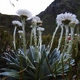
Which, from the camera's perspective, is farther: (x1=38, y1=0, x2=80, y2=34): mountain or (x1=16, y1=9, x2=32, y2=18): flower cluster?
(x1=38, y1=0, x2=80, y2=34): mountain

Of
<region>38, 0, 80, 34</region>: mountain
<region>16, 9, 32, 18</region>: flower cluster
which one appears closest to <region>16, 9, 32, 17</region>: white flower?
<region>16, 9, 32, 18</region>: flower cluster

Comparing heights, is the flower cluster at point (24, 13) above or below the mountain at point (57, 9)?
below

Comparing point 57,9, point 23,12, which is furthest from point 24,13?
point 57,9

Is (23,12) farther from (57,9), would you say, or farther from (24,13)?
(57,9)

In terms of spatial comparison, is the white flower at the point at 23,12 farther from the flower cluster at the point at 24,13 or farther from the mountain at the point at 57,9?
the mountain at the point at 57,9

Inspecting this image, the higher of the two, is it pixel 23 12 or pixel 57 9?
pixel 57 9

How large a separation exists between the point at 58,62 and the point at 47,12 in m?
134

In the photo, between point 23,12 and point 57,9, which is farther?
point 57,9

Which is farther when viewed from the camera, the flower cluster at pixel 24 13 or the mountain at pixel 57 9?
the mountain at pixel 57 9

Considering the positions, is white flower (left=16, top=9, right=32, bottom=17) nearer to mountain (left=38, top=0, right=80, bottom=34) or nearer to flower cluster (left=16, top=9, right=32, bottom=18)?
flower cluster (left=16, top=9, right=32, bottom=18)

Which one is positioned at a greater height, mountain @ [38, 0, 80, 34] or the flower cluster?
mountain @ [38, 0, 80, 34]

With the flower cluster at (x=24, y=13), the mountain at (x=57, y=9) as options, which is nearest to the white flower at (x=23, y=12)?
the flower cluster at (x=24, y=13)

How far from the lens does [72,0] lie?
138 m

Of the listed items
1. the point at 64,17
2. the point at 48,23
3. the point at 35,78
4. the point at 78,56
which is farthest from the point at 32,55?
the point at 48,23
